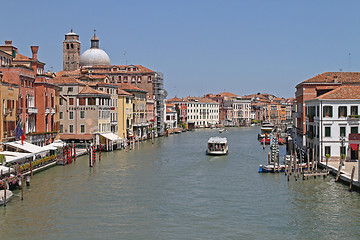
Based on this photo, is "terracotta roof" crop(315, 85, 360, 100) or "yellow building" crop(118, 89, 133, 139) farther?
"yellow building" crop(118, 89, 133, 139)

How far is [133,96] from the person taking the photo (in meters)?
54.1

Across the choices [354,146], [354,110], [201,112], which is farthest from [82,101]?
[201,112]

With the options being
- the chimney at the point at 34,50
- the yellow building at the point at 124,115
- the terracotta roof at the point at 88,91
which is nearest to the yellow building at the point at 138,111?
the yellow building at the point at 124,115

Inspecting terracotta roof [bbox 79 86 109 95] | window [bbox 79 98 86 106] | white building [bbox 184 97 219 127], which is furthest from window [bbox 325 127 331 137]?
white building [bbox 184 97 219 127]

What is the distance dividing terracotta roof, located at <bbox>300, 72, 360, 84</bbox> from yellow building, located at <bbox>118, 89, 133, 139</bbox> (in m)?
21.4

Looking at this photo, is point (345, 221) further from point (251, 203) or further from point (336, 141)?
point (336, 141)

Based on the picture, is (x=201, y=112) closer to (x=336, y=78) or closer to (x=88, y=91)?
(x=88, y=91)

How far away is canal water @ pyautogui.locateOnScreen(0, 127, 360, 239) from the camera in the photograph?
50.9 ft

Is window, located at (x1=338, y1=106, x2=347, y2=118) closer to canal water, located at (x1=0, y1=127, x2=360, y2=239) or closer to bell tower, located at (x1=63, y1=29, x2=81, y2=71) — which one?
canal water, located at (x1=0, y1=127, x2=360, y2=239)

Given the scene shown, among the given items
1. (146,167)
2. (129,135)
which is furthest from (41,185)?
(129,135)

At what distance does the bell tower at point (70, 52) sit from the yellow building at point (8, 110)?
43739 millimetres

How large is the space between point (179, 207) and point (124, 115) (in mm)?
32165

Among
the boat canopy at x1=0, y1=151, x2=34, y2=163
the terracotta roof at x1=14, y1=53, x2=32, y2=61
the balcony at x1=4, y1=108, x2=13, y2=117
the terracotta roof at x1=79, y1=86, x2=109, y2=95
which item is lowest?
the boat canopy at x1=0, y1=151, x2=34, y2=163

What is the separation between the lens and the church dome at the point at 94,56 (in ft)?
232
